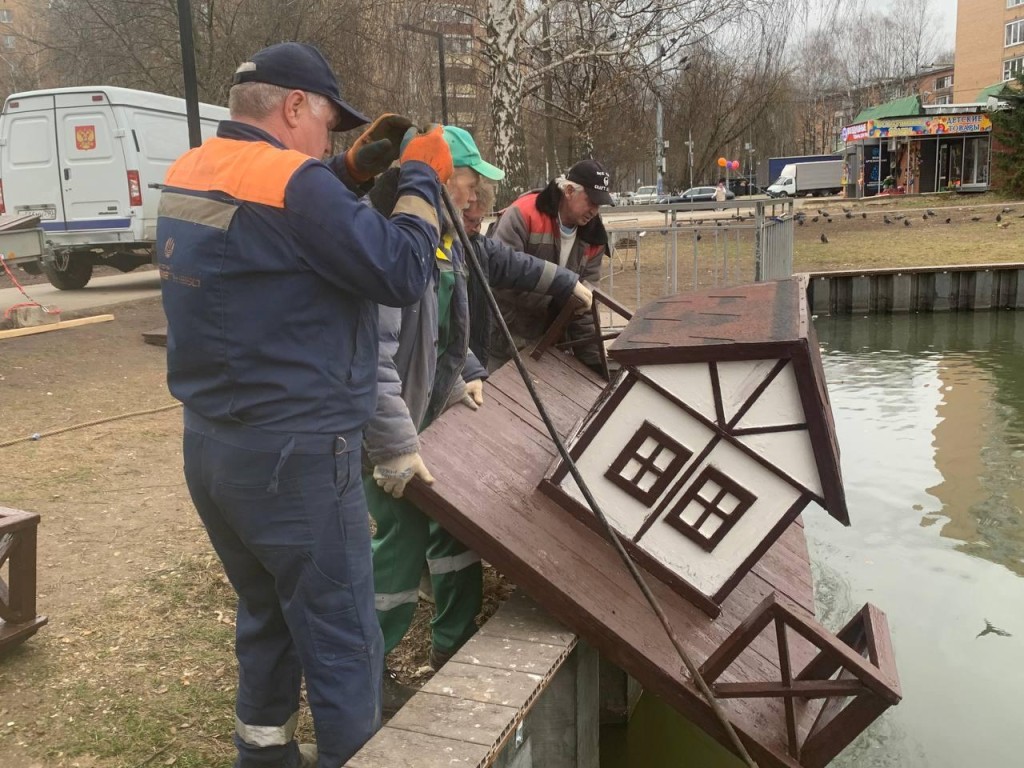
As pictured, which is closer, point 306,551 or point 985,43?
point 306,551

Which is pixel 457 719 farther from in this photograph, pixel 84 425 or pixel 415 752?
pixel 84 425

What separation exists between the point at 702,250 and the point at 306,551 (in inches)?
461

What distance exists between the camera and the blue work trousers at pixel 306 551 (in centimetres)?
225

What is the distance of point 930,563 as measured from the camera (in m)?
5.88

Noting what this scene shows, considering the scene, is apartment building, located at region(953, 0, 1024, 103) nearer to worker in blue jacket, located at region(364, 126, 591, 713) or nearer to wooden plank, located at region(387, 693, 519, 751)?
worker in blue jacket, located at region(364, 126, 591, 713)

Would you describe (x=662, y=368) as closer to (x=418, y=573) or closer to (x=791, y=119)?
(x=418, y=573)

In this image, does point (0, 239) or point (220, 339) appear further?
point (0, 239)

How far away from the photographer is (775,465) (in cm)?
309

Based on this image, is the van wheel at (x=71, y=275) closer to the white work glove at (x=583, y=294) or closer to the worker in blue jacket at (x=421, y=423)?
the white work glove at (x=583, y=294)

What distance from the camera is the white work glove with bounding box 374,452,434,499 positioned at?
2.91 metres

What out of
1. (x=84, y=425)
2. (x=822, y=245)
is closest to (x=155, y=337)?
(x=84, y=425)

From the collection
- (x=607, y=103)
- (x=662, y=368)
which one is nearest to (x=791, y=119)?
(x=607, y=103)

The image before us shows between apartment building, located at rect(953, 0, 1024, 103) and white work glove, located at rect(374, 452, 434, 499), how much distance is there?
210 feet

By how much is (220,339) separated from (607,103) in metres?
22.7
